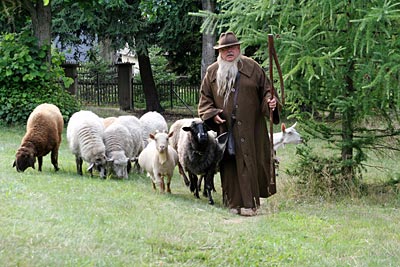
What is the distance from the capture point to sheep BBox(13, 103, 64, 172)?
12672 millimetres

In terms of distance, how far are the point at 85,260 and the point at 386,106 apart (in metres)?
6.34

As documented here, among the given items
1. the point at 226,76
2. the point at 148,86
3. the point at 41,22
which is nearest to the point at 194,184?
the point at 226,76

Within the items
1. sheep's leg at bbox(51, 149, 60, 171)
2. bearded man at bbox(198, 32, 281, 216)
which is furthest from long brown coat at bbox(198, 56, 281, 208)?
sheep's leg at bbox(51, 149, 60, 171)

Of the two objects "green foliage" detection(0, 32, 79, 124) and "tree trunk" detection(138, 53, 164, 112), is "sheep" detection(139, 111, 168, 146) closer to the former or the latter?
"green foliage" detection(0, 32, 79, 124)

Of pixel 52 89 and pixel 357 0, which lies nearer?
pixel 357 0

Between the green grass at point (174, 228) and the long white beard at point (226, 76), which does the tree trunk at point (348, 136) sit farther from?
the long white beard at point (226, 76)

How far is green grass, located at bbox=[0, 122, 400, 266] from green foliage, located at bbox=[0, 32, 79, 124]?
8.41m

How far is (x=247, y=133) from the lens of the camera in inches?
410

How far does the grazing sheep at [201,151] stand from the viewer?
1056 cm

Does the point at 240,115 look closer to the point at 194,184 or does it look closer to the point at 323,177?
the point at 194,184

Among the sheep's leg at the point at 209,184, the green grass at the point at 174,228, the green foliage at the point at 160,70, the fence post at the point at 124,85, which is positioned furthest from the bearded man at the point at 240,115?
the green foliage at the point at 160,70

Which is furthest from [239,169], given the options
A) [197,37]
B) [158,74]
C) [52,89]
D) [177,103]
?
[158,74]

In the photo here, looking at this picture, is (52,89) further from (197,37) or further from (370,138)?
(370,138)

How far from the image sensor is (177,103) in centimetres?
3197
